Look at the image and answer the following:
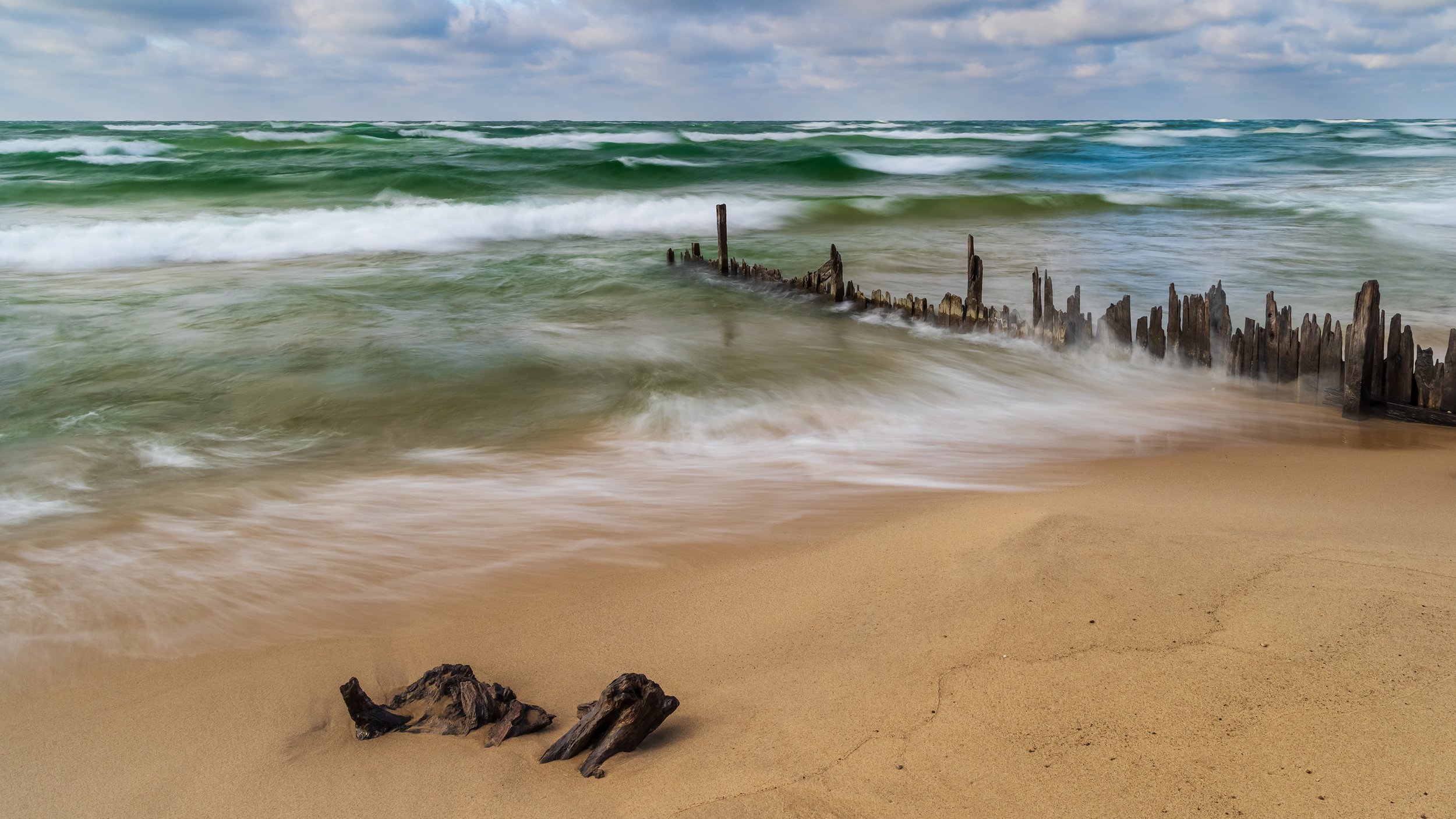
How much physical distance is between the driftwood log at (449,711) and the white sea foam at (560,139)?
38.3 meters

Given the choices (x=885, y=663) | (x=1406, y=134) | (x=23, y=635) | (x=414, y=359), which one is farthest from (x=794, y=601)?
(x=1406, y=134)

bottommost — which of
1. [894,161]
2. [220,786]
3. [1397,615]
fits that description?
[220,786]

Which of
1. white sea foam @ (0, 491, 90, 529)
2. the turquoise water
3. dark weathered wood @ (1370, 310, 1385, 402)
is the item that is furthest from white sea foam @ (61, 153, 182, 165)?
dark weathered wood @ (1370, 310, 1385, 402)

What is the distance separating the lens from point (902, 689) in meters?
2.78

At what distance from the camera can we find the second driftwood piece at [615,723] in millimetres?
2463

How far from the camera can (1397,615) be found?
295 centimetres

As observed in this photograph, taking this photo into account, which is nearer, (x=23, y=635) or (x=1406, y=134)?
(x=23, y=635)

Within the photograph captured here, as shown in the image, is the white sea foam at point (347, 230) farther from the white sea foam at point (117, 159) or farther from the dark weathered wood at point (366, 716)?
the dark weathered wood at point (366, 716)

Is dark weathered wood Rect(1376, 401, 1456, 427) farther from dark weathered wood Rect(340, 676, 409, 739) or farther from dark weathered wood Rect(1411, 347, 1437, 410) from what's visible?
dark weathered wood Rect(340, 676, 409, 739)

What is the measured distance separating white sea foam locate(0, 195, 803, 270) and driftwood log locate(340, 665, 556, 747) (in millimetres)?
14631

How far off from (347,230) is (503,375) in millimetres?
11528

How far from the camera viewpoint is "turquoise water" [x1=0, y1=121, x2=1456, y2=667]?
439 centimetres

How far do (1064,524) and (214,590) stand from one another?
346 cm

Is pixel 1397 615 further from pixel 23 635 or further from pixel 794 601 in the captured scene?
pixel 23 635
